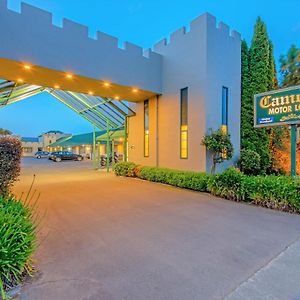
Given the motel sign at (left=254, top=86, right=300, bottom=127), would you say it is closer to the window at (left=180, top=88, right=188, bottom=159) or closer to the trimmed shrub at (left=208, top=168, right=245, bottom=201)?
the trimmed shrub at (left=208, top=168, right=245, bottom=201)

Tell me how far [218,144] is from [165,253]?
693 cm

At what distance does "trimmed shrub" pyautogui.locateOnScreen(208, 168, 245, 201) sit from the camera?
23.4ft

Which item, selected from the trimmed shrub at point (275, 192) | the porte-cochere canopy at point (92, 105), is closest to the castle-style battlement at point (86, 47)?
the porte-cochere canopy at point (92, 105)

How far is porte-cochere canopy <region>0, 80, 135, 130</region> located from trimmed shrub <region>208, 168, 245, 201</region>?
857cm

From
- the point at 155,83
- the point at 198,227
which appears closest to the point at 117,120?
the point at 155,83

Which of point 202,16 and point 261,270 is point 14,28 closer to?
point 202,16

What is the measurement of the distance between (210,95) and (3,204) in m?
9.15

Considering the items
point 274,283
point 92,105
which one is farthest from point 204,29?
point 92,105

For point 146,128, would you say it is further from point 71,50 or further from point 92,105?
point 92,105

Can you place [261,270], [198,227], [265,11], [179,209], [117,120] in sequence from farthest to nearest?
[265,11] < [117,120] < [179,209] < [198,227] < [261,270]

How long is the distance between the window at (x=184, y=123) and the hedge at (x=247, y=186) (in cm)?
148

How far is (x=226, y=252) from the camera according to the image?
3.54m

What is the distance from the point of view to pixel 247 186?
696 centimetres

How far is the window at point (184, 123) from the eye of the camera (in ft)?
35.9
